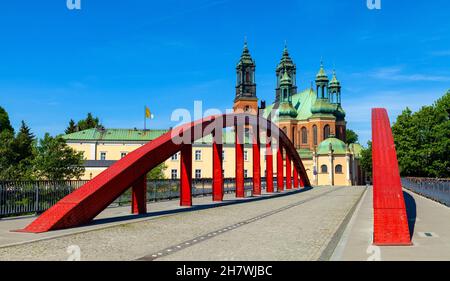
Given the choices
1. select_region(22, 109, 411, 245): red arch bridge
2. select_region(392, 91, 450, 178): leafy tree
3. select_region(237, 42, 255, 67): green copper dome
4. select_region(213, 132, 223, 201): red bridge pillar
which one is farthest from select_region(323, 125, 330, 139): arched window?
select_region(22, 109, 411, 245): red arch bridge

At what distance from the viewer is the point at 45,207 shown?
59.3 ft

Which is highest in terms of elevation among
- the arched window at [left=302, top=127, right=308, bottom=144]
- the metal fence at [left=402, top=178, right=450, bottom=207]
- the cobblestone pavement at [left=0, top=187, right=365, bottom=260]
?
the arched window at [left=302, top=127, right=308, bottom=144]

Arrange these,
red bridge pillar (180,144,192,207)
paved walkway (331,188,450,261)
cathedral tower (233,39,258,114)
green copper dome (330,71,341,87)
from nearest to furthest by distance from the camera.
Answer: paved walkway (331,188,450,261) → red bridge pillar (180,144,192,207) → cathedral tower (233,39,258,114) → green copper dome (330,71,341,87)


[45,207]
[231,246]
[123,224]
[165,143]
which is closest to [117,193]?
[123,224]

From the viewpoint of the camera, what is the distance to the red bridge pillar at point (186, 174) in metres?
21.8

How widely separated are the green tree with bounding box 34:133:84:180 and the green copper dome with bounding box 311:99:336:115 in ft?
172

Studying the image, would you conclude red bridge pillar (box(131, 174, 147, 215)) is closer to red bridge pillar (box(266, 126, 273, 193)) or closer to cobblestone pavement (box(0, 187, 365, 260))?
cobblestone pavement (box(0, 187, 365, 260))

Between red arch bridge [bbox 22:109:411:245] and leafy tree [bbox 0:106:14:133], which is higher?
leafy tree [bbox 0:106:14:133]

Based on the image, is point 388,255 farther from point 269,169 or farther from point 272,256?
point 269,169

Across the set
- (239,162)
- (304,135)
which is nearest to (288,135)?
(304,135)

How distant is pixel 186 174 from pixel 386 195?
1180 cm

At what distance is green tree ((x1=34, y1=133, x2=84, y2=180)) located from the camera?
40281 millimetres

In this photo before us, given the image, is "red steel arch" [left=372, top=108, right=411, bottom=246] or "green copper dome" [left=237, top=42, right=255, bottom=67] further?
"green copper dome" [left=237, top=42, right=255, bottom=67]
